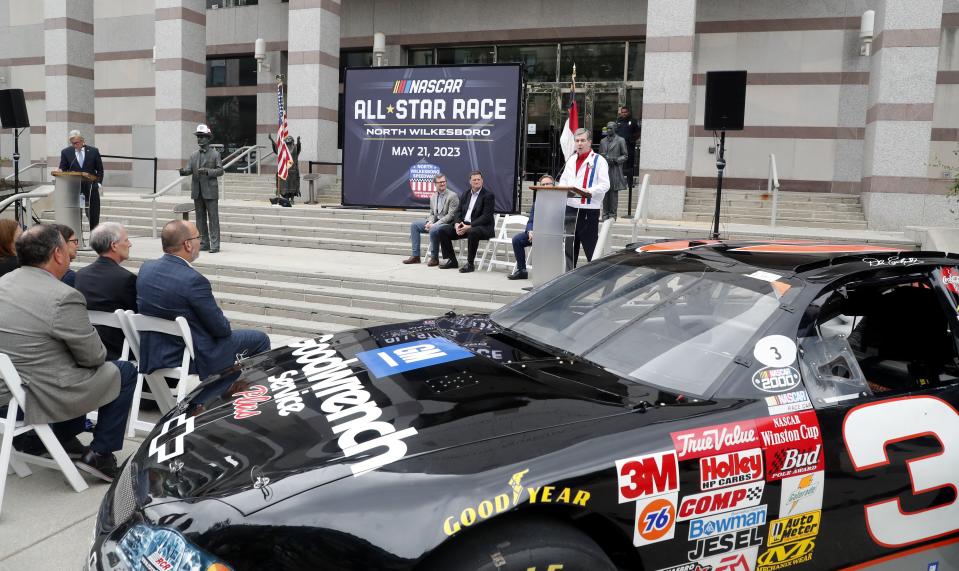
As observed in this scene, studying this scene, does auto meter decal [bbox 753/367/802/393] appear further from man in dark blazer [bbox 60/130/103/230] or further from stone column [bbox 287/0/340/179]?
stone column [bbox 287/0/340/179]

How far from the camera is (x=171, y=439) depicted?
8.50 ft

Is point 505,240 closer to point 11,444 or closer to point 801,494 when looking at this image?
point 11,444

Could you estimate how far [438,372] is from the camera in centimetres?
276

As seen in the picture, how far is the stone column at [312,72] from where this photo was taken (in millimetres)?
17984

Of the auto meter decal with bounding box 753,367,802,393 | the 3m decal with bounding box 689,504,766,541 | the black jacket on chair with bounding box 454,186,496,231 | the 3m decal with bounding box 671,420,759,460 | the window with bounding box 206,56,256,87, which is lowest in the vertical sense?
the 3m decal with bounding box 689,504,766,541

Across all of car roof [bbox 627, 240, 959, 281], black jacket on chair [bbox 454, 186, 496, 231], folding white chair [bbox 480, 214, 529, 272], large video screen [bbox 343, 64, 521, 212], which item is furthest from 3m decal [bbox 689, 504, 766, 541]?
large video screen [bbox 343, 64, 521, 212]

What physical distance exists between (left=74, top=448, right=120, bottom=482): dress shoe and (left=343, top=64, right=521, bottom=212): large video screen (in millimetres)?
9828

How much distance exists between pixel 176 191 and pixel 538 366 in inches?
710

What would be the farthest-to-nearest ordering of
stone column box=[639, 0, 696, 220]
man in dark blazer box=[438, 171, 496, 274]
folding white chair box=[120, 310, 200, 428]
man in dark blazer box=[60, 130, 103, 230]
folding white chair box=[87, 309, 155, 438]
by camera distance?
stone column box=[639, 0, 696, 220] < man in dark blazer box=[60, 130, 103, 230] < man in dark blazer box=[438, 171, 496, 274] < folding white chair box=[87, 309, 155, 438] < folding white chair box=[120, 310, 200, 428]

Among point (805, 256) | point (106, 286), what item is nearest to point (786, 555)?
point (805, 256)

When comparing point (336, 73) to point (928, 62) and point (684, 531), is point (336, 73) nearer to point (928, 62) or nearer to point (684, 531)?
point (928, 62)

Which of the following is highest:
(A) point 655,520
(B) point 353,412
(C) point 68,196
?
(C) point 68,196

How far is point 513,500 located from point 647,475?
1.48 feet

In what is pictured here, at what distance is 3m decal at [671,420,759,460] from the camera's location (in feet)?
7.50
